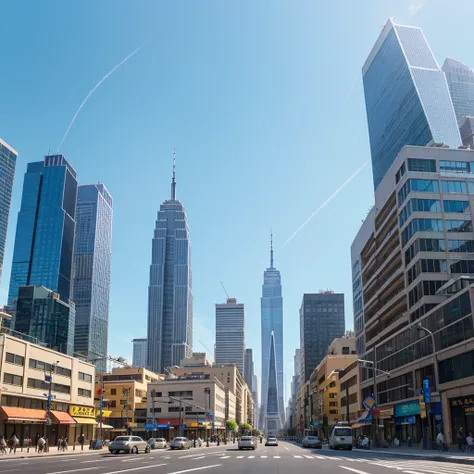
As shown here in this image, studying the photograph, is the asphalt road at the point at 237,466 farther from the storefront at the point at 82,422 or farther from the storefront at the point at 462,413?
the storefront at the point at 82,422

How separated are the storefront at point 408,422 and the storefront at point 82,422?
45.2 meters

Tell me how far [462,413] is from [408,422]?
16842 millimetres

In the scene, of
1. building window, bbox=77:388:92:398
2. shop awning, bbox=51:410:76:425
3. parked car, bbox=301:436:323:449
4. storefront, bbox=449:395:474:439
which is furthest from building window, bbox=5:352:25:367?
storefront, bbox=449:395:474:439

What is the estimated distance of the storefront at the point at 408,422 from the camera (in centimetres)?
6500

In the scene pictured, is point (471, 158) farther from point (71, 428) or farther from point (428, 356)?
point (71, 428)

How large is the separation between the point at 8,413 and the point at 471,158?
2726 inches

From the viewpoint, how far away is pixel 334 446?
199 ft

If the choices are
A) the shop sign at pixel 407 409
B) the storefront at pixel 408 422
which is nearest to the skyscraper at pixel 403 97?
the shop sign at pixel 407 409

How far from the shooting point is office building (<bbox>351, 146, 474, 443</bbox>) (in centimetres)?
5491

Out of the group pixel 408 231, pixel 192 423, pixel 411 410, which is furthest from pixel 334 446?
pixel 192 423

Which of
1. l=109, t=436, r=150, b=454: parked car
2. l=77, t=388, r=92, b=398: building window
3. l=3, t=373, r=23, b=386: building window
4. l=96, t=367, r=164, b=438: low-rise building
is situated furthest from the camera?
l=96, t=367, r=164, b=438: low-rise building

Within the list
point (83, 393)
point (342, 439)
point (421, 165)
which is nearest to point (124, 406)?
point (83, 393)

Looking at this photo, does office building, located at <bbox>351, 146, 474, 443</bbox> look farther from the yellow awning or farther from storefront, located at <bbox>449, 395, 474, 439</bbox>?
the yellow awning

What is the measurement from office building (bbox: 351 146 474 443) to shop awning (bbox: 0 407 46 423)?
1778 inches
